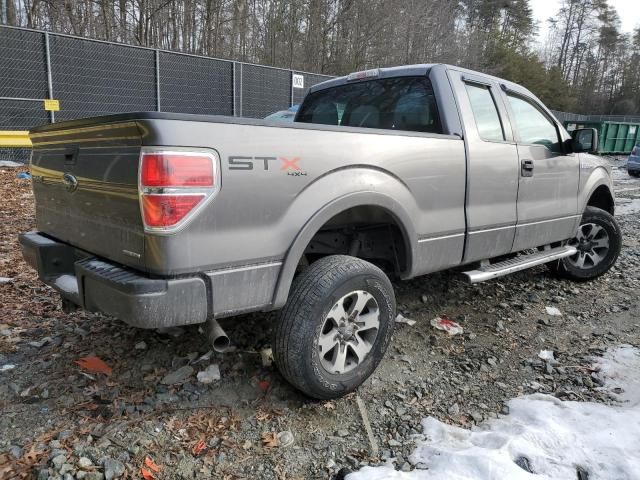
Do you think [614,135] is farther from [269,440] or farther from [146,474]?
[146,474]

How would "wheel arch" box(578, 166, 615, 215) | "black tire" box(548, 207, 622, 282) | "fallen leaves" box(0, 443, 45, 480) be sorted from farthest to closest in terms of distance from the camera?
"black tire" box(548, 207, 622, 282) < "wheel arch" box(578, 166, 615, 215) < "fallen leaves" box(0, 443, 45, 480)

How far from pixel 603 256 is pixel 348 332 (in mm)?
3736

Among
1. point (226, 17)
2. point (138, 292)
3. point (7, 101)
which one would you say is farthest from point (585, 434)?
point (226, 17)

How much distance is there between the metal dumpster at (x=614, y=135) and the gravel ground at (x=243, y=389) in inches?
953

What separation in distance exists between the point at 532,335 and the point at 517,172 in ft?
4.31

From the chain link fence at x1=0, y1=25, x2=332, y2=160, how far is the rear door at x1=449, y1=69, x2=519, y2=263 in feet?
31.8

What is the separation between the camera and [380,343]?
2.84 metres

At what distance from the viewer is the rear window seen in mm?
3512

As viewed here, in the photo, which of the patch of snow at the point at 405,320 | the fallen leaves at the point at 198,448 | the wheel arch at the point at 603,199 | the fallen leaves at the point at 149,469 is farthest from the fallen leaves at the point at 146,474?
the wheel arch at the point at 603,199

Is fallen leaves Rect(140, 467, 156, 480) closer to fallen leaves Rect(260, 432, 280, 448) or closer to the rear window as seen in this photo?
fallen leaves Rect(260, 432, 280, 448)

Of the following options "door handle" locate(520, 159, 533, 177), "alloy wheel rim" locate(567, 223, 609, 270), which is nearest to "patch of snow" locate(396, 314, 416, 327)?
"door handle" locate(520, 159, 533, 177)

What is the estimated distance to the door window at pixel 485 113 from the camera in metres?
3.60

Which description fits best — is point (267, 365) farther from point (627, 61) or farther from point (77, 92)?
point (627, 61)

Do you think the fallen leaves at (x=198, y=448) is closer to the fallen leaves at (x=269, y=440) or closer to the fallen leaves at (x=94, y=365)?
the fallen leaves at (x=269, y=440)
